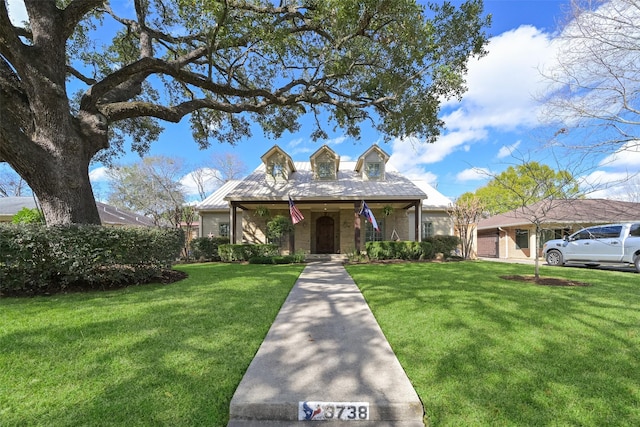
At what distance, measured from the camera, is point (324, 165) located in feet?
55.2

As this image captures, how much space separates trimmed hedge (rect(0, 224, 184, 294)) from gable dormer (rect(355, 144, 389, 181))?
12532 millimetres

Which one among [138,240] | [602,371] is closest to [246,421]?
[602,371]

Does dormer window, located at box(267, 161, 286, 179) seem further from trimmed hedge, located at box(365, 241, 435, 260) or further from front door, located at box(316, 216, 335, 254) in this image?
trimmed hedge, located at box(365, 241, 435, 260)

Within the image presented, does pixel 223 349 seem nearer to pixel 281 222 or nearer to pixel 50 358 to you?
pixel 50 358

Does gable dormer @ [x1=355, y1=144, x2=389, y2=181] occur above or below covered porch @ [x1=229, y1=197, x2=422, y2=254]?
above

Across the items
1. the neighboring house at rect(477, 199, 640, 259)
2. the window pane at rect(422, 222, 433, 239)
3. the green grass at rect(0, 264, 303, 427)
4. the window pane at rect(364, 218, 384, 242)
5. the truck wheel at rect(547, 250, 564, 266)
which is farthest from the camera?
the window pane at rect(422, 222, 433, 239)

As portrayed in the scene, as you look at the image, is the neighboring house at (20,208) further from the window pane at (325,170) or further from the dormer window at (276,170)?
the window pane at (325,170)

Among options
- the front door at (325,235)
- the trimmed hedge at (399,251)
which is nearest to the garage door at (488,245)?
the trimmed hedge at (399,251)

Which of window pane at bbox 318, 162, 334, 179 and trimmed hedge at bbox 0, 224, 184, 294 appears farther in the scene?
window pane at bbox 318, 162, 334, 179

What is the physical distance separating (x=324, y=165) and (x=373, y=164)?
118 inches

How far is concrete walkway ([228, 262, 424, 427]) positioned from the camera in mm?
2369

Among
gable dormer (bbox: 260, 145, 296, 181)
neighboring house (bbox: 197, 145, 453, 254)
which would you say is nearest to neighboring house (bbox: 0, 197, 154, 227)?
neighboring house (bbox: 197, 145, 453, 254)

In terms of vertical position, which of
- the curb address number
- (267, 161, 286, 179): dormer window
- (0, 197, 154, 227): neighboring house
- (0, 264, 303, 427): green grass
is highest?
(267, 161, 286, 179): dormer window

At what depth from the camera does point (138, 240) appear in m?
6.50
